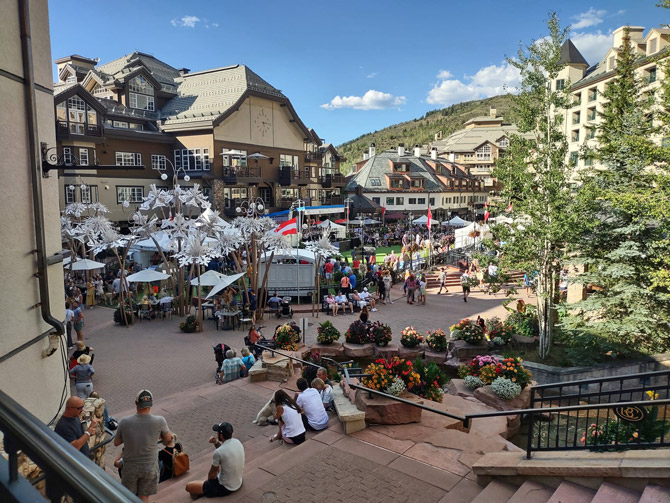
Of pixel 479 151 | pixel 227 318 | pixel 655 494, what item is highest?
pixel 479 151

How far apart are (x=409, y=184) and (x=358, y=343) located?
2007 inches

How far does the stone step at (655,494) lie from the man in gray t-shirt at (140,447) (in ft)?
17.4

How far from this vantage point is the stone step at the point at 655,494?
4402mm

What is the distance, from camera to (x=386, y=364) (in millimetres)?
8570

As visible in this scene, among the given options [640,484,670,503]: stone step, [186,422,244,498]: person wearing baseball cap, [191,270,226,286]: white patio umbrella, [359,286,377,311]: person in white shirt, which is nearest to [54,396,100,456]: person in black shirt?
[186,422,244,498]: person wearing baseball cap

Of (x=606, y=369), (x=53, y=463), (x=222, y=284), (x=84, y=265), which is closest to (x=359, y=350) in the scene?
(x=606, y=369)

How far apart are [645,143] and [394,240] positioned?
104 feet

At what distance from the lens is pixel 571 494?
5.11 meters

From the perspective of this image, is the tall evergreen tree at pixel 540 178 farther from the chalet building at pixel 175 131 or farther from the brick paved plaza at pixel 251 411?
the chalet building at pixel 175 131

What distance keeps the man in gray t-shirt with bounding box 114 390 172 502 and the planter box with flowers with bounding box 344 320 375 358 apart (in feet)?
30.1

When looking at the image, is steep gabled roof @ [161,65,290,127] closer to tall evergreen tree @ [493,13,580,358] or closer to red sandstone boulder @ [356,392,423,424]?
tall evergreen tree @ [493,13,580,358]

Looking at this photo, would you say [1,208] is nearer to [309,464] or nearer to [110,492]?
[110,492]

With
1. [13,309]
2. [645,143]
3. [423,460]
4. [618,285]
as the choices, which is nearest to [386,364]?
[423,460]

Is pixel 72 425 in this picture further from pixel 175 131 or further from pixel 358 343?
pixel 175 131
